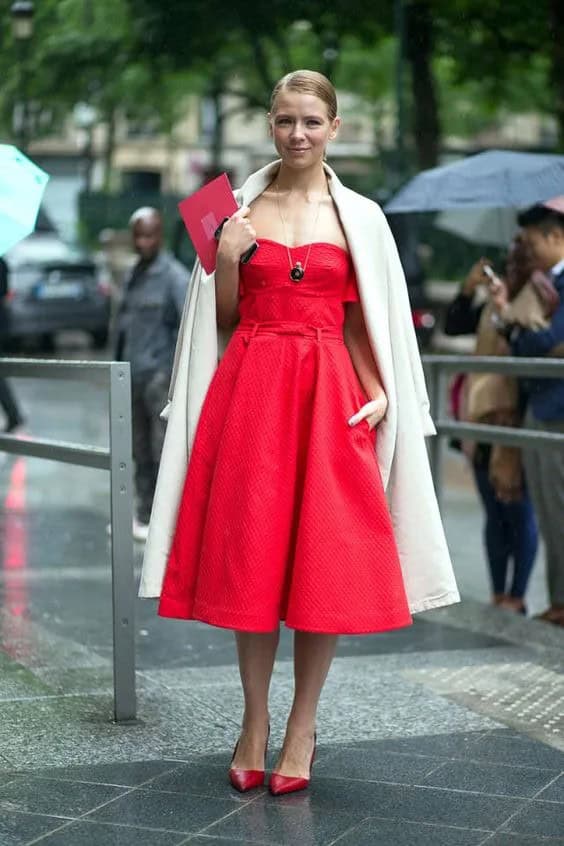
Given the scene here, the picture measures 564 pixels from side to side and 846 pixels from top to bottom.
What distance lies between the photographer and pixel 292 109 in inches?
174

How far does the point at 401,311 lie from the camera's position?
4594 mm

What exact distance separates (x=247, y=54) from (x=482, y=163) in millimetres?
4780

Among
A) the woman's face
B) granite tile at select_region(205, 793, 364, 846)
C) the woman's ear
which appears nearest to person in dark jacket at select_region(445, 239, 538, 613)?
the woman's ear

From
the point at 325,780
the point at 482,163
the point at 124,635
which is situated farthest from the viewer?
the point at 482,163

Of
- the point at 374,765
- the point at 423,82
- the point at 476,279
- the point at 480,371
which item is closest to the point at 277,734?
the point at 374,765

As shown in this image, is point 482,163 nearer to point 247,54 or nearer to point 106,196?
point 247,54

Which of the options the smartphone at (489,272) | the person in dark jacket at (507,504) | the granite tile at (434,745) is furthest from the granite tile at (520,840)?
the smartphone at (489,272)

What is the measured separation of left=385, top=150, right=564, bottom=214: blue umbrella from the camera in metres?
8.27

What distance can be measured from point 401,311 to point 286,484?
0.59m

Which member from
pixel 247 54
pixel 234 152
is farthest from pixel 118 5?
pixel 234 152

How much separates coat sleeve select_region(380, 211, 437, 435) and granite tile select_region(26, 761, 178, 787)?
46.8 inches

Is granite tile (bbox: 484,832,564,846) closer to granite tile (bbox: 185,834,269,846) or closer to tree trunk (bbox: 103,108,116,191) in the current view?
granite tile (bbox: 185,834,269,846)

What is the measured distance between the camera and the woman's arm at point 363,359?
4.52 meters

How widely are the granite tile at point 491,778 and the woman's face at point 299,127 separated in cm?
171
